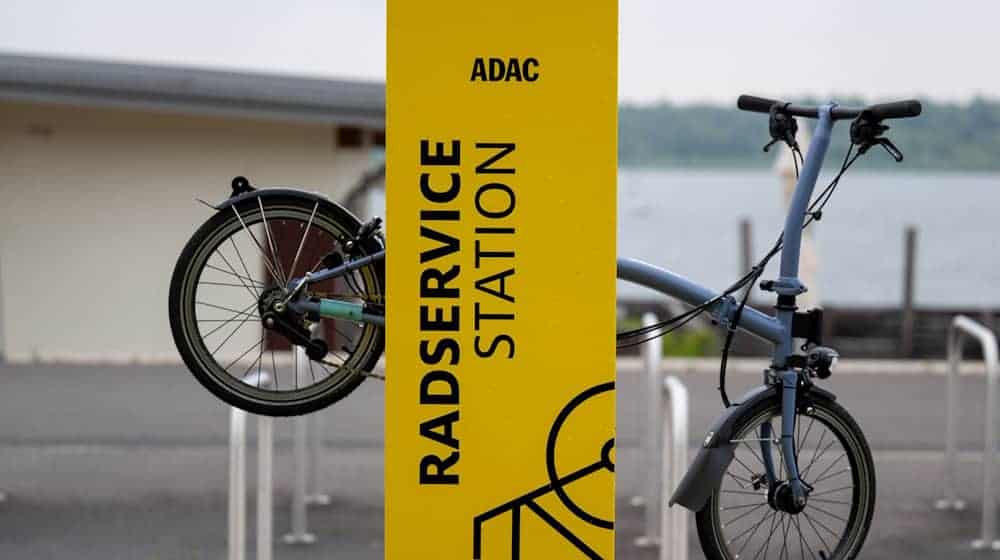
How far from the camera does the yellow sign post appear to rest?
10.9 feet

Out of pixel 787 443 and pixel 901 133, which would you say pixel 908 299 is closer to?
pixel 787 443

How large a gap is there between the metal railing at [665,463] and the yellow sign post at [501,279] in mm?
1957

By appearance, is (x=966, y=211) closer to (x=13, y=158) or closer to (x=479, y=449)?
(x=13, y=158)

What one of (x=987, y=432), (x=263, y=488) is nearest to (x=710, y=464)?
(x=263, y=488)

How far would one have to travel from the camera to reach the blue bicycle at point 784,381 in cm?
347

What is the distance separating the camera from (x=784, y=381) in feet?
11.8

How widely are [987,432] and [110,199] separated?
791cm

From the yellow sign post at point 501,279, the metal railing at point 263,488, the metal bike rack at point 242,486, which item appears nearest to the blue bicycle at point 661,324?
the yellow sign post at point 501,279

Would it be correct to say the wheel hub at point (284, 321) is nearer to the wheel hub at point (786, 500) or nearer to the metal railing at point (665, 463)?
the wheel hub at point (786, 500)

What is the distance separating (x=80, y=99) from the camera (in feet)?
39.3

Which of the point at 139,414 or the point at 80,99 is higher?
the point at 80,99

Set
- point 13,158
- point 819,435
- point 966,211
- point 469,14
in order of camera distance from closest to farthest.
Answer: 1. point 469,14
2. point 819,435
3. point 13,158
4. point 966,211

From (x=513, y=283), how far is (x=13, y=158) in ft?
34.3

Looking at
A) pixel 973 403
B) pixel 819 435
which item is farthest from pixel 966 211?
pixel 819 435
